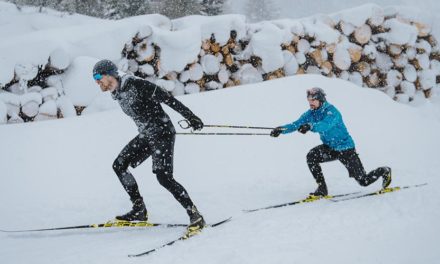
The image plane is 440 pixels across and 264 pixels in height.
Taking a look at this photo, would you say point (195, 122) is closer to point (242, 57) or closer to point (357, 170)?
point (357, 170)

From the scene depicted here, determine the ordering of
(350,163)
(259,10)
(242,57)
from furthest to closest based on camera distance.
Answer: (259,10) → (242,57) → (350,163)

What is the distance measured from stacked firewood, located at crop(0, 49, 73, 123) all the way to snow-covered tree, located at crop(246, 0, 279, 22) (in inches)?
1314

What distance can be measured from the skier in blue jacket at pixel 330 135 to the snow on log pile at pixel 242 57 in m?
4.08

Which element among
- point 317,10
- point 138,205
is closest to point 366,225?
point 138,205

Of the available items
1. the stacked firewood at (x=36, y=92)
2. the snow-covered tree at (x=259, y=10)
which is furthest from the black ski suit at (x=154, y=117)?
the snow-covered tree at (x=259, y=10)

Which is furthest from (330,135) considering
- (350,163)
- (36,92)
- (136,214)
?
(36,92)

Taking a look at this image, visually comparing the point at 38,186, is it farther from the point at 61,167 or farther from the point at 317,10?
the point at 317,10

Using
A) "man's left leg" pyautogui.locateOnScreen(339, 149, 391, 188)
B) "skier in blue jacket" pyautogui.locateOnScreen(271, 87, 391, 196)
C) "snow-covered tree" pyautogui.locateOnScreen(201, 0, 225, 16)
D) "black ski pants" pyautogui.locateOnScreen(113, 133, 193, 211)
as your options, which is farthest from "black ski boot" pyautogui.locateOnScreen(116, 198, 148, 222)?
"snow-covered tree" pyautogui.locateOnScreen(201, 0, 225, 16)

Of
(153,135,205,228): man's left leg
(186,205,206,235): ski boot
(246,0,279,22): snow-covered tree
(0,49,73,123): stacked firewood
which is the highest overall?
(246,0,279,22): snow-covered tree

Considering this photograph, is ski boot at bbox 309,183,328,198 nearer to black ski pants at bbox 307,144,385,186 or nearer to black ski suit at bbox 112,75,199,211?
black ski pants at bbox 307,144,385,186

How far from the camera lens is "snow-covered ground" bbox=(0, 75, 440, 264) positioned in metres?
3.40

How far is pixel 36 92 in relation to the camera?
6.85 m

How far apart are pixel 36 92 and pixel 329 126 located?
5157mm

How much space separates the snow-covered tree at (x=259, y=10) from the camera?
38156 mm
